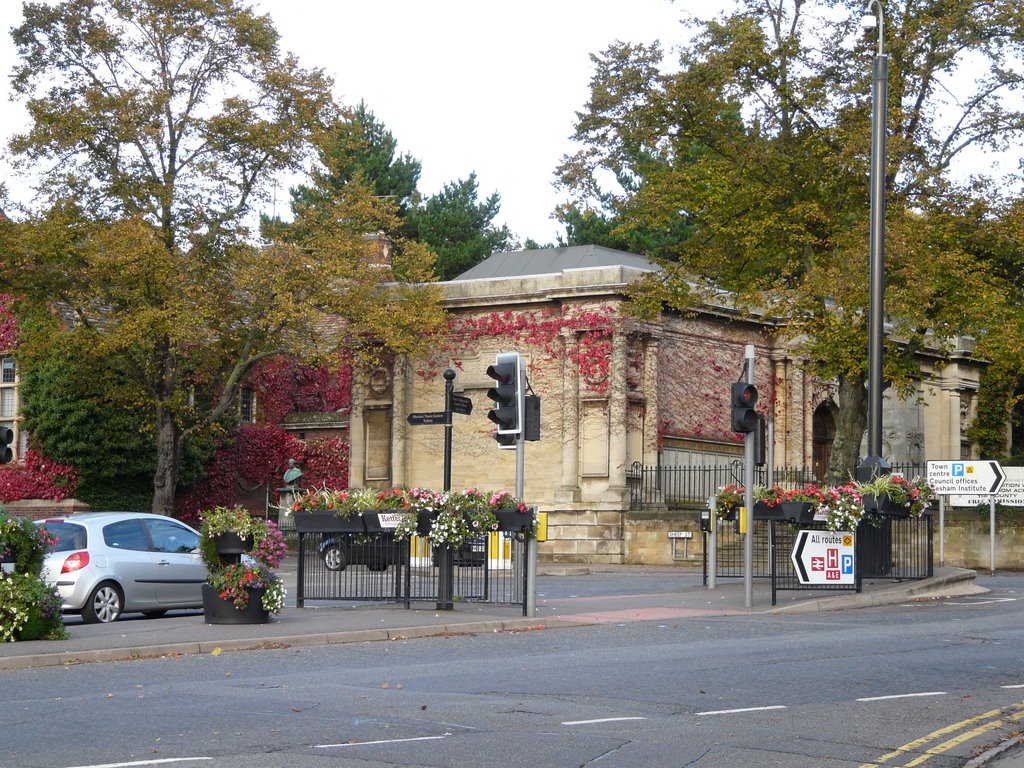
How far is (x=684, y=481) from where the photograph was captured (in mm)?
39531

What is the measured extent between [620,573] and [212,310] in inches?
488

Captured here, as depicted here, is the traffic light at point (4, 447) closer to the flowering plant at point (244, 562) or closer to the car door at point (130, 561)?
the car door at point (130, 561)

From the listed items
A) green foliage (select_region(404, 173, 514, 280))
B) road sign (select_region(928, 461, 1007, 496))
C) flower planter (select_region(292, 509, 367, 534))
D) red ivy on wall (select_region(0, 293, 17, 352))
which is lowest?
flower planter (select_region(292, 509, 367, 534))

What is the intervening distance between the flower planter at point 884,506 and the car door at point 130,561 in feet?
34.2

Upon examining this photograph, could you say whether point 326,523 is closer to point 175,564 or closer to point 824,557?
point 175,564

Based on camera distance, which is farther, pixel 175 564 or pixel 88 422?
pixel 88 422

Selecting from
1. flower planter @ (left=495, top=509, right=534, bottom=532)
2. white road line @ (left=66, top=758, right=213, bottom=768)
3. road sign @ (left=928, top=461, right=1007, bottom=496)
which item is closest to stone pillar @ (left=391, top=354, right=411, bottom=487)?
road sign @ (left=928, top=461, right=1007, bottom=496)

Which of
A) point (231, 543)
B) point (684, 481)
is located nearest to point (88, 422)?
point (684, 481)

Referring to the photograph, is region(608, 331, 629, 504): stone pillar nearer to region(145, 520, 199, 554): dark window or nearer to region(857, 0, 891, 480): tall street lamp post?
region(857, 0, 891, 480): tall street lamp post

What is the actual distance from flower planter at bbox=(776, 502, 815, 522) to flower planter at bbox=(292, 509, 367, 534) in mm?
6347

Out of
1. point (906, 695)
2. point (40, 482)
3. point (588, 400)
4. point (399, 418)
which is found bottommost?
point (906, 695)

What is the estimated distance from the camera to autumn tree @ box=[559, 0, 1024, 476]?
2980cm

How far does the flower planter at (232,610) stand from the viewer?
17.9 metres

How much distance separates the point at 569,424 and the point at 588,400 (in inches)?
37.8
